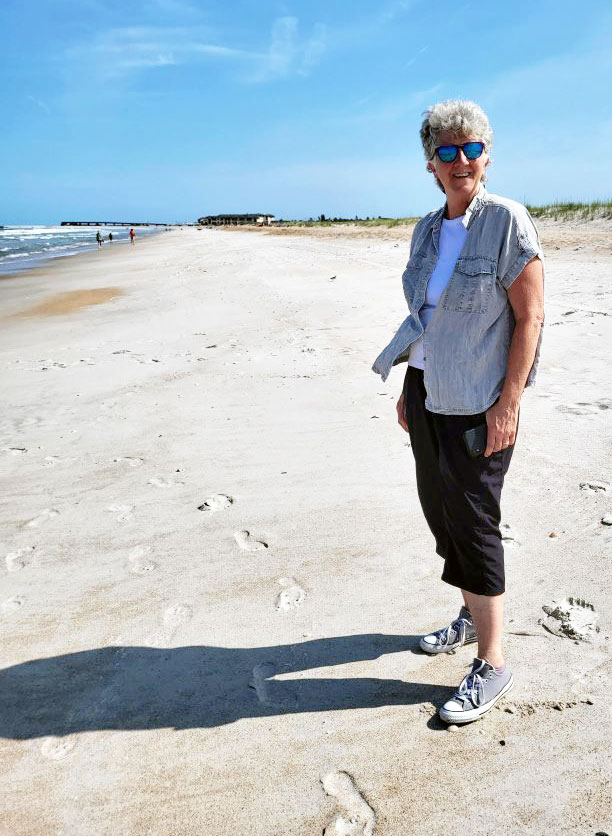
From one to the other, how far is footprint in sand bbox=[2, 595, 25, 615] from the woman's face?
2574 mm

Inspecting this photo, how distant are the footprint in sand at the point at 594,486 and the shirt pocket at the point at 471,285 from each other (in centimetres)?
204

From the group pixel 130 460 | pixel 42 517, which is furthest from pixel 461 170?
pixel 130 460

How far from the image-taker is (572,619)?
252 centimetres

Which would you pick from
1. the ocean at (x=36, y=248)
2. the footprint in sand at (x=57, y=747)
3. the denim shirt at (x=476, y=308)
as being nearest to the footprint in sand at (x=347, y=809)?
the footprint in sand at (x=57, y=747)

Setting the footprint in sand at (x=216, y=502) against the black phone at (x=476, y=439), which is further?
the footprint in sand at (x=216, y=502)

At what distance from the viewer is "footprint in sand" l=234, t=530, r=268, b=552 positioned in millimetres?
3248

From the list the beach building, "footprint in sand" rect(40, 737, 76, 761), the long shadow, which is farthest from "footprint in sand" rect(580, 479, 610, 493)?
the beach building

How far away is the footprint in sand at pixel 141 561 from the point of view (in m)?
3.12

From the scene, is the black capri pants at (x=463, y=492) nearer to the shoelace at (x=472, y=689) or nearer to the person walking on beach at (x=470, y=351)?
the person walking on beach at (x=470, y=351)

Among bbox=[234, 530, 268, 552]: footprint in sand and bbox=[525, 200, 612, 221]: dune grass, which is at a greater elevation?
bbox=[525, 200, 612, 221]: dune grass

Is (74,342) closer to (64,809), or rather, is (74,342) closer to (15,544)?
(15,544)

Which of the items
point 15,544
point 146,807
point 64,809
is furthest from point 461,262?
point 15,544

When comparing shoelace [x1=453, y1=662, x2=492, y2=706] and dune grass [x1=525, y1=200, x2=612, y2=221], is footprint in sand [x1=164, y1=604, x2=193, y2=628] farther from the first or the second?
dune grass [x1=525, y1=200, x2=612, y2=221]

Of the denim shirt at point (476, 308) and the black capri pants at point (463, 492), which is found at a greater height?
the denim shirt at point (476, 308)
